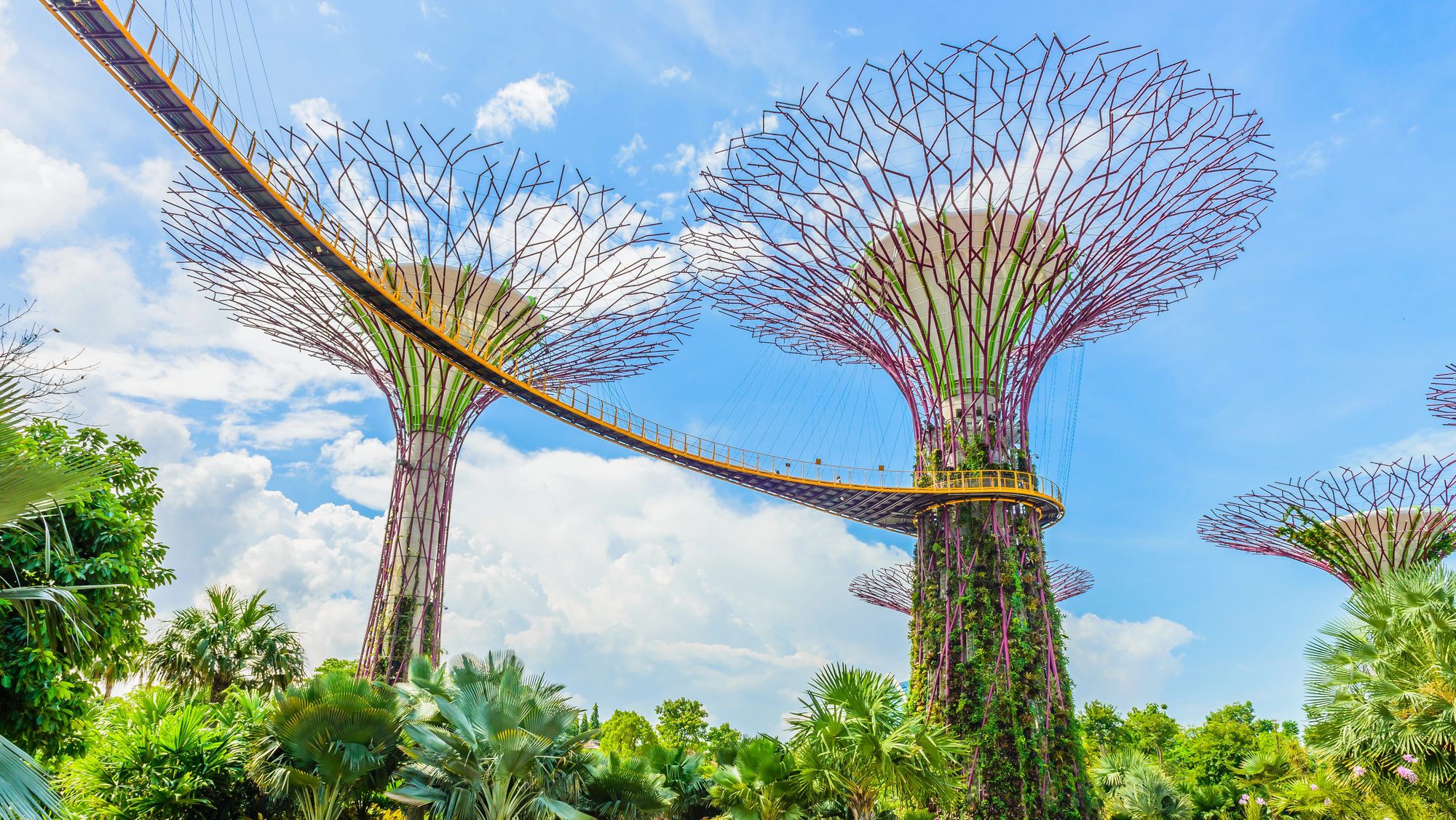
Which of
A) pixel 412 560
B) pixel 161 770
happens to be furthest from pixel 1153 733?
pixel 161 770

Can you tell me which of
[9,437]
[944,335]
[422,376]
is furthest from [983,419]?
[9,437]

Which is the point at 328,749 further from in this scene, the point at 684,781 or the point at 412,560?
the point at 412,560

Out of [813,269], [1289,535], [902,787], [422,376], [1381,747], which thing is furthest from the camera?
[1289,535]

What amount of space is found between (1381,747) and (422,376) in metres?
25.1

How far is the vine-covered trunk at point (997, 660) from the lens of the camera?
2169 cm

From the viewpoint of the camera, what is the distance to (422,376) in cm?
2923

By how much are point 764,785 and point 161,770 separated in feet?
30.5

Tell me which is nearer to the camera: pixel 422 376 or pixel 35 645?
pixel 35 645

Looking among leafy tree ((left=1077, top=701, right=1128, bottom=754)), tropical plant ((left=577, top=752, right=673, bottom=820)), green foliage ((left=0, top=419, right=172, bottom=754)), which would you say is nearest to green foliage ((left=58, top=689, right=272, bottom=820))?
green foliage ((left=0, top=419, right=172, bottom=754))

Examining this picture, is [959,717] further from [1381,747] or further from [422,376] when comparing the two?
[422,376]

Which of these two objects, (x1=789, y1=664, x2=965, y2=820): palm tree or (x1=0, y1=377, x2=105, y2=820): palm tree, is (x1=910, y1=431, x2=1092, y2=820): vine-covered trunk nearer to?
(x1=789, y1=664, x2=965, y2=820): palm tree

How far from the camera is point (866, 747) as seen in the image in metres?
14.0

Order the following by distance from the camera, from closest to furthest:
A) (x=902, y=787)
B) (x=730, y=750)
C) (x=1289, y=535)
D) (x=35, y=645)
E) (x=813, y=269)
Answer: (x=35, y=645), (x=902, y=787), (x=730, y=750), (x=813, y=269), (x=1289, y=535)

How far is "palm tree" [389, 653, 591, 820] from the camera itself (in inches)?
498
